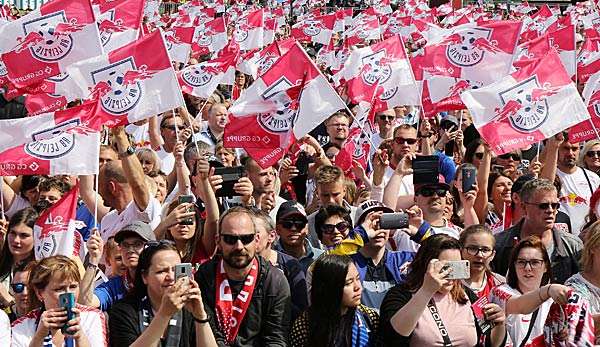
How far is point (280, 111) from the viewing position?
9664 mm

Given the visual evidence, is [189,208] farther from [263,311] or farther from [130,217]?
[263,311]

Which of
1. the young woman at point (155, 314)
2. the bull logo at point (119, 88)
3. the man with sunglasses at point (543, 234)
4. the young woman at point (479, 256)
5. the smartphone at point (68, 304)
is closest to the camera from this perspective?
the smartphone at point (68, 304)

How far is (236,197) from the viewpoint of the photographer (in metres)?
8.82

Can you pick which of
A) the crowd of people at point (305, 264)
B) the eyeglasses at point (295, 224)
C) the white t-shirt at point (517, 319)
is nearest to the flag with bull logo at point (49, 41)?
the crowd of people at point (305, 264)

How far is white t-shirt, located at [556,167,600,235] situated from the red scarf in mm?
3775

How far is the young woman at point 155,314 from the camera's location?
5.80 meters

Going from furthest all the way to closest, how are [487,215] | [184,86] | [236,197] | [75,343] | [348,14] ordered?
1. [348,14]
2. [184,86]
3. [487,215]
4. [236,197]
5. [75,343]

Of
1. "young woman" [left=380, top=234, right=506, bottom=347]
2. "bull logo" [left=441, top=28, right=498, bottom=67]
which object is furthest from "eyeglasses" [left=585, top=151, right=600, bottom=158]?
"young woman" [left=380, top=234, right=506, bottom=347]

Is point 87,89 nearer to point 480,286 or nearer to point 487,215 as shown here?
point 487,215

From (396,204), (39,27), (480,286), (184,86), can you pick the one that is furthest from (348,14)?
(480,286)

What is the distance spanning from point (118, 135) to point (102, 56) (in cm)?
65

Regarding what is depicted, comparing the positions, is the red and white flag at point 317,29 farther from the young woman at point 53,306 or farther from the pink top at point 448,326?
the young woman at point 53,306

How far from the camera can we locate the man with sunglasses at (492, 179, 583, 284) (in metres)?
7.74

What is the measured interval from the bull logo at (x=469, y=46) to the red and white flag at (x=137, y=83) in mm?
3489
